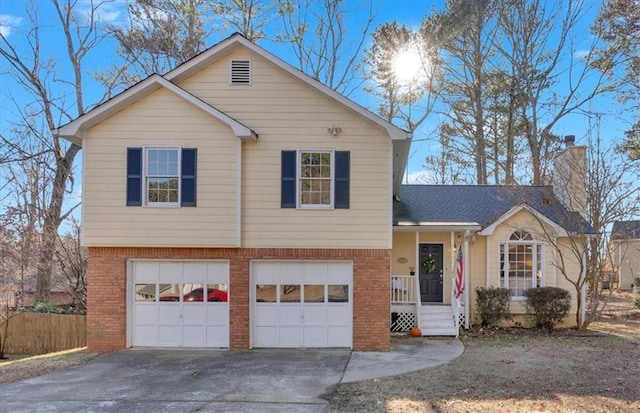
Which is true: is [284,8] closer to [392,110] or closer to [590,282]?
[392,110]

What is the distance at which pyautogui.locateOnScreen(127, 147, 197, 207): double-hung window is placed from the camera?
442 inches

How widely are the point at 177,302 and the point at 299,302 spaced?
10.8 ft

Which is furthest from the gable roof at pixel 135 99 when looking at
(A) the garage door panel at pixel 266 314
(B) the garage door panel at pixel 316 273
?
(A) the garage door panel at pixel 266 314

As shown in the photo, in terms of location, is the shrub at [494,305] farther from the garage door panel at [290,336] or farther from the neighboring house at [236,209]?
the garage door panel at [290,336]

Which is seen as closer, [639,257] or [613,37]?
[613,37]

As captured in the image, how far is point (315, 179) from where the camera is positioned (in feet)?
37.9

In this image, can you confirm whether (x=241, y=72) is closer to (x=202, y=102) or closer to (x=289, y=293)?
(x=202, y=102)

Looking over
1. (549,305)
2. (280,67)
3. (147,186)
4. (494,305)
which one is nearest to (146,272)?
(147,186)

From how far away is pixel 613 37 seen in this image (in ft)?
56.1

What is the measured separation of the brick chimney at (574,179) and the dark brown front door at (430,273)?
4892 millimetres

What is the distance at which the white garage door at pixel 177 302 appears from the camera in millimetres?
11633

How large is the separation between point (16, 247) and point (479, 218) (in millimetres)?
18138

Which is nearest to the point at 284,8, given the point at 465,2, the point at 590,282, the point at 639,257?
the point at 465,2

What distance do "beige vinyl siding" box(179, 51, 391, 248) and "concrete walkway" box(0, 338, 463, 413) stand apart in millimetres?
2889
